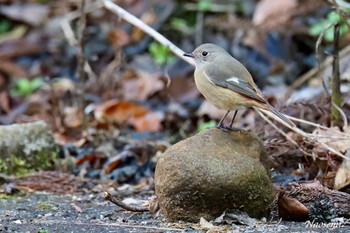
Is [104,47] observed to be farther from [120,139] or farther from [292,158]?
[292,158]

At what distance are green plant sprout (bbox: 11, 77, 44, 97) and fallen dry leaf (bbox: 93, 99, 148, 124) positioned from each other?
154 centimetres

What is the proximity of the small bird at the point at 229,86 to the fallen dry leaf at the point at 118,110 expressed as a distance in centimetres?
338

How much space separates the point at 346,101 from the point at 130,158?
185cm

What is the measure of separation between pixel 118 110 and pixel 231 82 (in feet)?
12.4

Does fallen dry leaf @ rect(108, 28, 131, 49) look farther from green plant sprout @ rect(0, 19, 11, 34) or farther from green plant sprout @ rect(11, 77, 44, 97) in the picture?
green plant sprout @ rect(0, 19, 11, 34)

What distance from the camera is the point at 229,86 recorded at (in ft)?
14.3

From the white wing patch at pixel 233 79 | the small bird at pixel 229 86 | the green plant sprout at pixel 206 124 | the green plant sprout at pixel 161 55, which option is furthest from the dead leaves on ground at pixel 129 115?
the white wing patch at pixel 233 79

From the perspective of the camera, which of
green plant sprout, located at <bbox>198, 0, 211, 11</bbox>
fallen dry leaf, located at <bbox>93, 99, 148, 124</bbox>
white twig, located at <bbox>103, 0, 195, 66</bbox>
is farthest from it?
green plant sprout, located at <bbox>198, 0, 211, 11</bbox>

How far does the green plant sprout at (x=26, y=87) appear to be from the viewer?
366 inches

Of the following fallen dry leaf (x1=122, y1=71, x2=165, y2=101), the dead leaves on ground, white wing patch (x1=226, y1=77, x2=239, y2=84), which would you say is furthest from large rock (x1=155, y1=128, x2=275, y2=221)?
fallen dry leaf (x1=122, y1=71, x2=165, y2=101)

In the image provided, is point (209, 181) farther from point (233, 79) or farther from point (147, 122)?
point (147, 122)

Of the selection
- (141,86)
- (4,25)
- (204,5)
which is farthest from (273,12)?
(4,25)

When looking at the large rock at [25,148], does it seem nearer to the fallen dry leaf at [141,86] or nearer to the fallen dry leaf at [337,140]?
the fallen dry leaf at [337,140]

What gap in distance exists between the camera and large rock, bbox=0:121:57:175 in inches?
219
